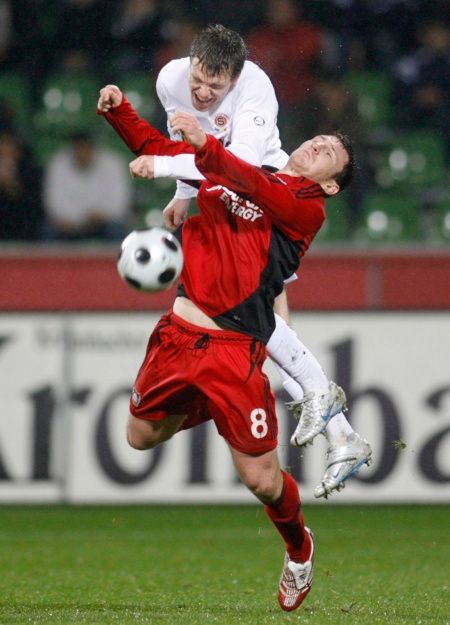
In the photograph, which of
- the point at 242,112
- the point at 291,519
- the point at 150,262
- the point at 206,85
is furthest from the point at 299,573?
the point at 206,85

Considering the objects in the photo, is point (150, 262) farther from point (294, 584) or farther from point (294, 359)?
point (294, 584)

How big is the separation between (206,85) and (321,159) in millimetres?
540

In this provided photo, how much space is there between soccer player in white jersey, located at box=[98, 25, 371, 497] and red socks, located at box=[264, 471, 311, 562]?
13cm

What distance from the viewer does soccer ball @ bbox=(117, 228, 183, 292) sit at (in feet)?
17.5

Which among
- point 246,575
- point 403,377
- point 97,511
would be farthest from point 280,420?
point 246,575

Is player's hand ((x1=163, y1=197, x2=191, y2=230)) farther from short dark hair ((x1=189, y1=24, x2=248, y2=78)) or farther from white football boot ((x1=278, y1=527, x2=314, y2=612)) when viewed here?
white football boot ((x1=278, y1=527, x2=314, y2=612))

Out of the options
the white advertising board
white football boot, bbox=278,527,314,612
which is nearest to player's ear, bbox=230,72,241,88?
white football boot, bbox=278,527,314,612

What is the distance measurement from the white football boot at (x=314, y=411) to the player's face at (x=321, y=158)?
919mm

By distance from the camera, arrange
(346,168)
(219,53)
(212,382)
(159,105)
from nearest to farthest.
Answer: (219,53) < (212,382) < (346,168) < (159,105)

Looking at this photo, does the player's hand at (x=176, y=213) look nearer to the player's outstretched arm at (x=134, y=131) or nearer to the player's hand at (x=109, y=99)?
the player's outstretched arm at (x=134, y=131)

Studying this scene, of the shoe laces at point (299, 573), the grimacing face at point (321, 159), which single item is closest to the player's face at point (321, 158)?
→ the grimacing face at point (321, 159)

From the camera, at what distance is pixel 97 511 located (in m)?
9.82

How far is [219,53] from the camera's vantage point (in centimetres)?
554

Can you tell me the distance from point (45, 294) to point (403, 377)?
276 centimetres
